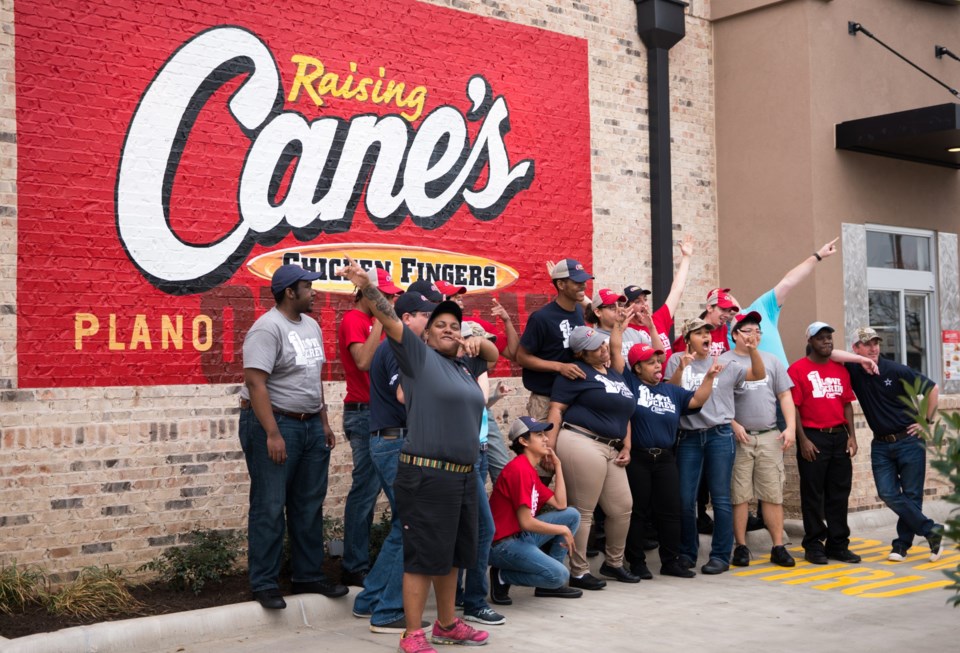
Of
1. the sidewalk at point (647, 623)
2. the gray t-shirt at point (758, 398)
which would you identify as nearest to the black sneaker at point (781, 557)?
the sidewalk at point (647, 623)

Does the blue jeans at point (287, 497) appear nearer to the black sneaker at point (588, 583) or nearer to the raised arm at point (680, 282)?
the black sneaker at point (588, 583)

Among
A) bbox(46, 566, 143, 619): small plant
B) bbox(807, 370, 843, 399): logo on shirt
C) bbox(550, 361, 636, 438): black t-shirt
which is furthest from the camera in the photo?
bbox(807, 370, 843, 399): logo on shirt

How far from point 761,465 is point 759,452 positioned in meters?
0.11

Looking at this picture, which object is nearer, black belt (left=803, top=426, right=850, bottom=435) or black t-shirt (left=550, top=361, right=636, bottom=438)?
black t-shirt (left=550, top=361, right=636, bottom=438)

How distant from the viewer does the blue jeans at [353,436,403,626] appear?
6734mm

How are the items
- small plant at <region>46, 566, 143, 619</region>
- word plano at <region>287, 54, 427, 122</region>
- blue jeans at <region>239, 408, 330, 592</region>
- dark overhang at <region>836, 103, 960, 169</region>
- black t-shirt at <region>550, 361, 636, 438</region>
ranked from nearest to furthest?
small plant at <region>46, 566, 143, 619</region>
blue jeans at <region>239, 408, 330, 592</region>
black t-shirt at <region>550, 361, 636, 438</region>
word plano at <region>287, 54, 427, 122</region>
dark overhang at <region>836, 103, 960, 169</region>

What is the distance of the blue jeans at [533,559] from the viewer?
24.0 feet

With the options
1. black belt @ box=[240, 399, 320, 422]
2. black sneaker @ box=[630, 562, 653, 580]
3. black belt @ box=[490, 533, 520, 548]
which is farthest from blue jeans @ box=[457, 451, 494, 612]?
black sneaker @ box=[630, 562, 653, 580]

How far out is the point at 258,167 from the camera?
873 centimetres

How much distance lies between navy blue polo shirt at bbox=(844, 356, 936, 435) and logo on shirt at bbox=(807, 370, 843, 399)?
0.92 ft

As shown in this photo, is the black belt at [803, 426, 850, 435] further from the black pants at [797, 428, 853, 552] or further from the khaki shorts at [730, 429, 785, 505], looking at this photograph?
the khaki shorts at [730, 429, 785, 505]

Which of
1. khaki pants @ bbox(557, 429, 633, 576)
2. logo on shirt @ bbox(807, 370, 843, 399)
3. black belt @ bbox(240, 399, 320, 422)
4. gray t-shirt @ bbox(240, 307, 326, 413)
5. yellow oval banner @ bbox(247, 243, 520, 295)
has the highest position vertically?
yellow oval banner @ bbox(247, 243, 520, 295)

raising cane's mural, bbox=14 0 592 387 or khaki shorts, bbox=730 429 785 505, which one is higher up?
raising cane's mural, bbox=14 0 592 387

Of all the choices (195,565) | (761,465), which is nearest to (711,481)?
(761,465)
